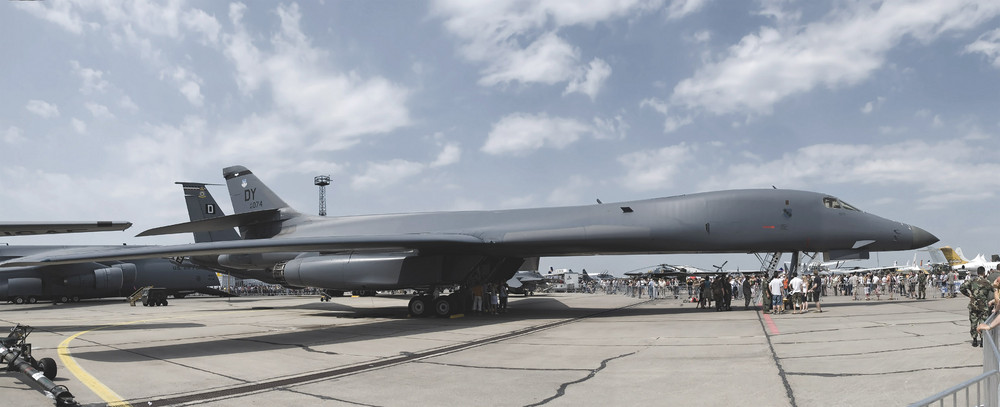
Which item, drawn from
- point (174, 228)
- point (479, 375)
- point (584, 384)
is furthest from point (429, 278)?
point (584, 384)

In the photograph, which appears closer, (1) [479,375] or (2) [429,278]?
(1) [479,375]

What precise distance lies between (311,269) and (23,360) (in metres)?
9.79

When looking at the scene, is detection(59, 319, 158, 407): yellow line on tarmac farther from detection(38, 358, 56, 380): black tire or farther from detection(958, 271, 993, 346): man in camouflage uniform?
detection(958, 271, 993, 346): man in camouflage uniform

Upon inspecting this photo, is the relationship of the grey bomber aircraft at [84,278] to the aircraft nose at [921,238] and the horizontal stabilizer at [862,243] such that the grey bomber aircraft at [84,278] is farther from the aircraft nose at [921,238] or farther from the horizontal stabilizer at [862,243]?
the aircraft nose at [921,238]

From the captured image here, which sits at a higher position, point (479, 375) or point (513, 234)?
point (513, 234)

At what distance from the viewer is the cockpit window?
1571cm

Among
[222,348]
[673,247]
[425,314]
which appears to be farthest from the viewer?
[425,314]

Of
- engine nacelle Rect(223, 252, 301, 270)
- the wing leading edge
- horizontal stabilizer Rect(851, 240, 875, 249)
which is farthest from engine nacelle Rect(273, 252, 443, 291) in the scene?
horizontal stabilizer Rect(851, 240, 875, 249)

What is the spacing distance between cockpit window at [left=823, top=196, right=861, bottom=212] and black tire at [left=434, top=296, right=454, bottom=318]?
33.0 ft

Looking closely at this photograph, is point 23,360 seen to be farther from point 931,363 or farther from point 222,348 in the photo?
point 931,363

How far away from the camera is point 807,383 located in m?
6.11

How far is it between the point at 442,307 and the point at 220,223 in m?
8.15

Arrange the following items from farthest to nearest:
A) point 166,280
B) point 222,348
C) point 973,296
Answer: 1. point 166,280
2. point 222,348
3. point 973,296

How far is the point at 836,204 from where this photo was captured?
1576cm
